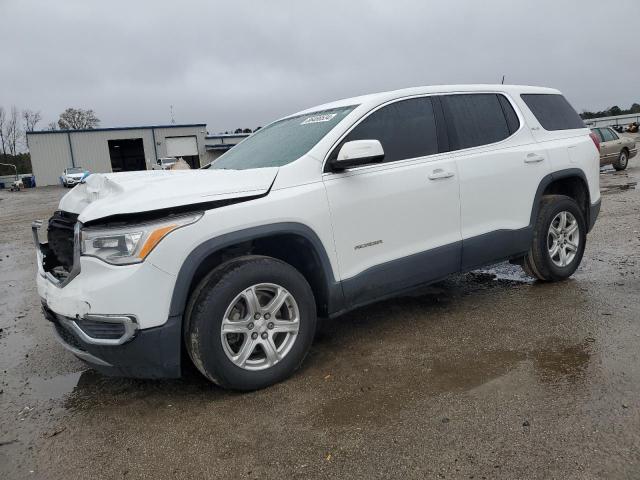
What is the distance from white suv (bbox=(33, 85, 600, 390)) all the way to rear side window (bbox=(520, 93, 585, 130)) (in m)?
0.03

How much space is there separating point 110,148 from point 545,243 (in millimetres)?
50801

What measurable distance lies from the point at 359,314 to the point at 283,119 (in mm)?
1911

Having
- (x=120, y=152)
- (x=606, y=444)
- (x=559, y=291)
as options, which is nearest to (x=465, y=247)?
(x=559, y=291)

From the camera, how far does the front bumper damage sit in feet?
9.11

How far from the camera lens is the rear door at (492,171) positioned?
4133 millimetres

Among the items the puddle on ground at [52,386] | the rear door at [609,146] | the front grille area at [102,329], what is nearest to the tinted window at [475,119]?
the front grille area at [102,329]

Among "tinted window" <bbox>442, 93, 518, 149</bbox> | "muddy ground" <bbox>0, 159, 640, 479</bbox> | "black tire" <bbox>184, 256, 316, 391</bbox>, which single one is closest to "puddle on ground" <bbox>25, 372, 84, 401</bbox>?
"muddy ground" <bbox>0, 159, 640, 479</bbox>

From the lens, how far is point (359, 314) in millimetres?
4605

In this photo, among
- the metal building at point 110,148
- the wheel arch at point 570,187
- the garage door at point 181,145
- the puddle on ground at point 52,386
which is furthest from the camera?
the garage door at point 181,145

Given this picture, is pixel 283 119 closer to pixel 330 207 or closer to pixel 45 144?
pixel 330 207

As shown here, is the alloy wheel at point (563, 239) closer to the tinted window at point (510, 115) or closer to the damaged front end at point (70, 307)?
the tinted window at point (510, 115)

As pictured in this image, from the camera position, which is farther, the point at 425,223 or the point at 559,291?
the point at 559,291

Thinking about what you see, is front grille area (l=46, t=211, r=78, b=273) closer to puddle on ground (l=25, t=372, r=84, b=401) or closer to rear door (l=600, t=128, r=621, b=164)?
puddle on ground (l=25, t=372, r=84, b=401)

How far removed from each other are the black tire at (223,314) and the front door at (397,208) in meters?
0.40
